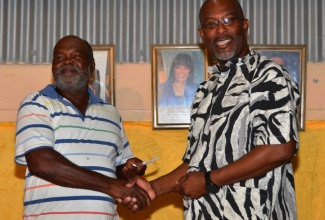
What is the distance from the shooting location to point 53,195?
126 inches

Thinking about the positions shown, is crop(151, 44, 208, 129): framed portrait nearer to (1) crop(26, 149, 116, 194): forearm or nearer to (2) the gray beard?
(2) the gray beard

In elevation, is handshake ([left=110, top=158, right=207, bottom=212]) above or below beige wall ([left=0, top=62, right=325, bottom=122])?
below

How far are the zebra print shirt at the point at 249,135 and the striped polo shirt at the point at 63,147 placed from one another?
68 centimetres

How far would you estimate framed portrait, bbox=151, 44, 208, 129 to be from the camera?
13.5ft

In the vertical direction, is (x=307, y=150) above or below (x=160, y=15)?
below

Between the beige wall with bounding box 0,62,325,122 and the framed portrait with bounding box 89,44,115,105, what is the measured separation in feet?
0.21

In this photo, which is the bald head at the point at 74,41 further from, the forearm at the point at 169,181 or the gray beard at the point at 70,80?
the forearm at the point at 169,181

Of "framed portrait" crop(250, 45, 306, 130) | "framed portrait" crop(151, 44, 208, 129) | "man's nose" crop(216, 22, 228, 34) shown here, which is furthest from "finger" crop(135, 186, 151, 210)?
"framed portrait" crop(250, 45, 306, 130)

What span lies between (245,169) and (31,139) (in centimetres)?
122

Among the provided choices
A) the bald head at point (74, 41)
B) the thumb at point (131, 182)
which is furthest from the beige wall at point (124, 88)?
the thumb at point (131, 182)

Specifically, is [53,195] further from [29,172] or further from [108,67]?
[108,67]

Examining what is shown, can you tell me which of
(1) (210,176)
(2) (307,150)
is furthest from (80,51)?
(2) (307,150)

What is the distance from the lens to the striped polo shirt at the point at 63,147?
3201 mm

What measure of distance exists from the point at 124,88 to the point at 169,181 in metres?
1.09
